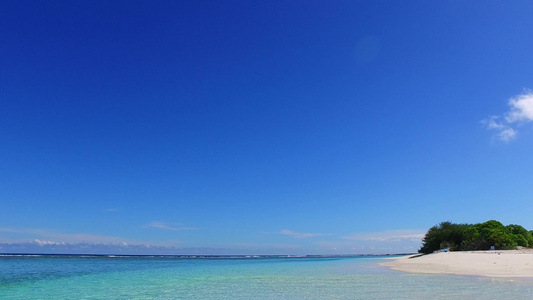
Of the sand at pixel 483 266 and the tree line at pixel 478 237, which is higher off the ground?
the tree line at pixel 478 237

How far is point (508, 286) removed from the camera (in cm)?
1473

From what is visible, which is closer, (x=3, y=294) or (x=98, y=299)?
(x=98, y=299)

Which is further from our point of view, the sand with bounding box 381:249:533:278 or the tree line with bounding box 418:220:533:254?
the tree line with bounding box 418:220:533:254

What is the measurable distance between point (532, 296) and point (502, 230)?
47.1m

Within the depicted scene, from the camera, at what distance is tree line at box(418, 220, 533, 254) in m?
49.6

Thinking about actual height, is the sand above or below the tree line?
below

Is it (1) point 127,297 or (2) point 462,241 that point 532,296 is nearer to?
(1) point 127,297

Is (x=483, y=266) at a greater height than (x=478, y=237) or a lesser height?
lesser

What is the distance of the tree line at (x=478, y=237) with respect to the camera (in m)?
49.6

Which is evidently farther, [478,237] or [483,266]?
[478,237]

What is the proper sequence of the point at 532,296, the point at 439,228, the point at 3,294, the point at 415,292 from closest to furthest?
1. the point at 532,296
2. the point at 415,292
3. the point at 3,294
4. the point at 439,228

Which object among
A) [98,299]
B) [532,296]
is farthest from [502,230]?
[98,299]

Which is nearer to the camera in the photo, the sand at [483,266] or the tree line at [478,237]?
the sand at [483,266]

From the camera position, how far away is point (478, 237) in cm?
5184
